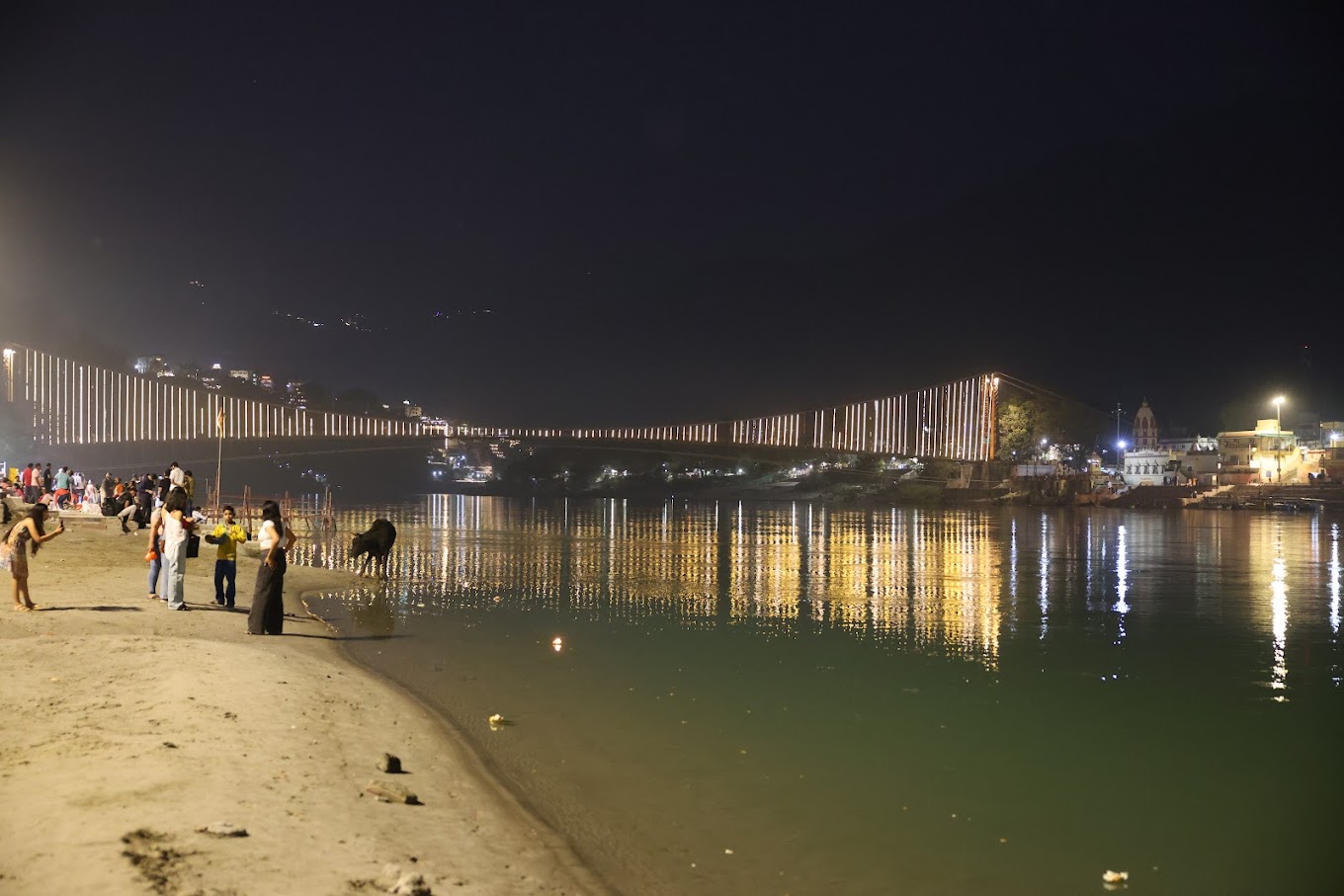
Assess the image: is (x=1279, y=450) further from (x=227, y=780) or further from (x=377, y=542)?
(x=227, y=780)

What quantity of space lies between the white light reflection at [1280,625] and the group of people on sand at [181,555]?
38.8ft

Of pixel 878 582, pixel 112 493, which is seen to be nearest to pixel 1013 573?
pixel 878 582

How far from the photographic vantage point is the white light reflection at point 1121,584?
19.5 m

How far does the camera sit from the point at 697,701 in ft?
40.2

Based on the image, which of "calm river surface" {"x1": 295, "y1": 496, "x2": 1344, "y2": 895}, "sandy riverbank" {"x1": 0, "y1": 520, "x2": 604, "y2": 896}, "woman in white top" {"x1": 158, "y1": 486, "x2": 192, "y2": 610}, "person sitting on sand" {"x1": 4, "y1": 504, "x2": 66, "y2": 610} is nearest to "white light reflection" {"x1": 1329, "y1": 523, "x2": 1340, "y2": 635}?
"calm river surface" {"x1": 295, "y1": 496, "x2": 1344, "y2": 895}

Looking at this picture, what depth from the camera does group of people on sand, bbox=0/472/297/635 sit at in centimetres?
1409

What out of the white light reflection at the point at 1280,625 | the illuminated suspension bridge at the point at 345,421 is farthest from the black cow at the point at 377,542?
the illuminated suspension bridge at the point at 345,421

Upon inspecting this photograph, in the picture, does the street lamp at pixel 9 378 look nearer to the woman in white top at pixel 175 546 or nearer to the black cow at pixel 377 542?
the black cow at pixel 377 542

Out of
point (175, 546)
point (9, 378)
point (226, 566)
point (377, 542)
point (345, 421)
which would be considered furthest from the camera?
point (345, 421)

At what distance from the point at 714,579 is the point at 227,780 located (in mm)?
19835

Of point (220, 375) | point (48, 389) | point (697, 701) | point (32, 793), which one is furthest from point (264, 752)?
point (220, 375)

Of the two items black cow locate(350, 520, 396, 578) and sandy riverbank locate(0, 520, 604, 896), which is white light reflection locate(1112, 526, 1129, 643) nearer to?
sandy riverbank locate(0, 520, 604, 896)

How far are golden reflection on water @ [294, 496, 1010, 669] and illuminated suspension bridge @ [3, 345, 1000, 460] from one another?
52.7 metres

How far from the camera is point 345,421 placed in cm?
12756
